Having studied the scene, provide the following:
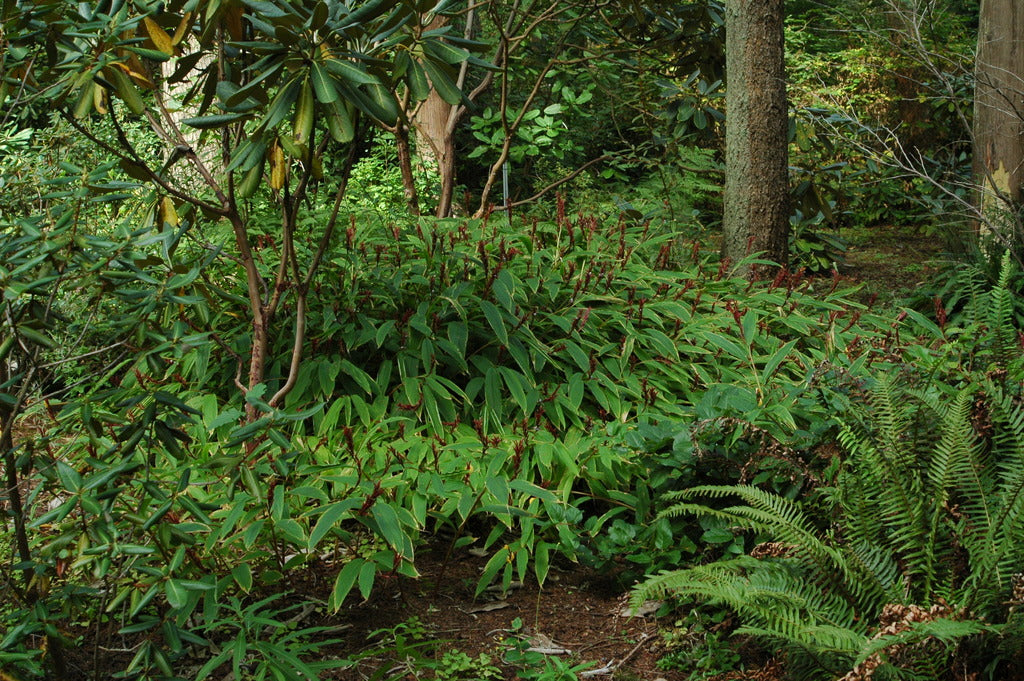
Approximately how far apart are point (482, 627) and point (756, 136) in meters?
3.56

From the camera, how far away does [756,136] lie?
211 inches

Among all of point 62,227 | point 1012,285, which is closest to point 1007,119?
point 1012,285

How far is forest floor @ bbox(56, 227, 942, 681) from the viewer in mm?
2662

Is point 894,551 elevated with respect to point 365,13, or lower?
lower

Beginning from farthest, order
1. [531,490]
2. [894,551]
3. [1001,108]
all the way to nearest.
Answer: [1001,108]
[531,490]
[894,551]

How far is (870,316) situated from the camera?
4.59m

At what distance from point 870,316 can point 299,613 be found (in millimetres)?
3142

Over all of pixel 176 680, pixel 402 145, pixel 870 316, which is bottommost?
pixel 176 680

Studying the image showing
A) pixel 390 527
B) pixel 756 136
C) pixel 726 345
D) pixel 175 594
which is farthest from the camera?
pixel 756 136

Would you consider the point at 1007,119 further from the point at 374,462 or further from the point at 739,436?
the point at 374,462

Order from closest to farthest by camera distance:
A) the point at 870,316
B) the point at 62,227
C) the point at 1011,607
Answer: the point at 62,227 → the point at 1011,607 → the point at 870,316

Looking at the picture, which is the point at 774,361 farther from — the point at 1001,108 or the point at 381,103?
the point at 1001,108

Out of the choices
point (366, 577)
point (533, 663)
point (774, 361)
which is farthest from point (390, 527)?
point (774, 361)

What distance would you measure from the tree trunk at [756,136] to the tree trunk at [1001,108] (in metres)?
2.37
